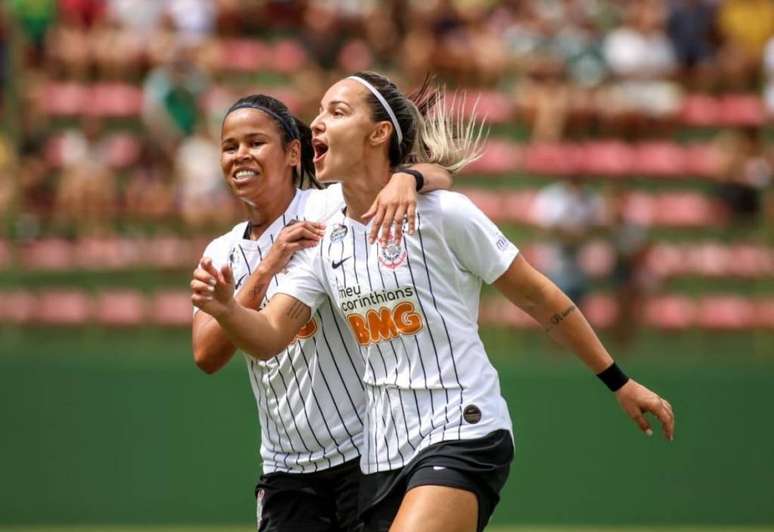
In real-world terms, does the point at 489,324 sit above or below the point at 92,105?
below

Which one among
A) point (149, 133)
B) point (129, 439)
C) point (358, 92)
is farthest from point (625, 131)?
point (358, 92)

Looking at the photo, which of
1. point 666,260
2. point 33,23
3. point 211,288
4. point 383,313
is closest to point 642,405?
point 383,313

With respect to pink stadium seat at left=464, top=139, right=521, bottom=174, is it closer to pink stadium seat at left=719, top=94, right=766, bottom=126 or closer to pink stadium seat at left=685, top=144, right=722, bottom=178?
pink stadium seat at left=685, top=144, right=722, bottom=178

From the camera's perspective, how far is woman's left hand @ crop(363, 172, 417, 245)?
5.24 m

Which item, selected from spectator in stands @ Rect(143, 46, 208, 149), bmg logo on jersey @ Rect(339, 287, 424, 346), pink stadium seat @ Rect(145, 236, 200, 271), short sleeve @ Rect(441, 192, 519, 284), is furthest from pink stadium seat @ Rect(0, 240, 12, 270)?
short sleeve @ Rect(441, 192, 519, 284)

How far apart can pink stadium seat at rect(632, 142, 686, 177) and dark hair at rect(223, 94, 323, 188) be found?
842 centimetres

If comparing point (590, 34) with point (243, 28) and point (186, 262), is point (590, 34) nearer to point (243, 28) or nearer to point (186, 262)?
point (243, 28)

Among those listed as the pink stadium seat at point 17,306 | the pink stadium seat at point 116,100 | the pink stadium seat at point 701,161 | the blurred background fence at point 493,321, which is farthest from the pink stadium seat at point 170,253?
the pink stadium seat at point 701,161

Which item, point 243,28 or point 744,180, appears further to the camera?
point 243,28

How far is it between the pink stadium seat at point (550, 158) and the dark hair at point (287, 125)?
7501 millimetres

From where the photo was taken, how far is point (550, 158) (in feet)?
45.0

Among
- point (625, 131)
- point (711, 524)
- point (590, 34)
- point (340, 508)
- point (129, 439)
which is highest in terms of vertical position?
point (590, 34)

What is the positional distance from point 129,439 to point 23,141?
10.8ft

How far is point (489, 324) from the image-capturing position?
1206 centimetres
